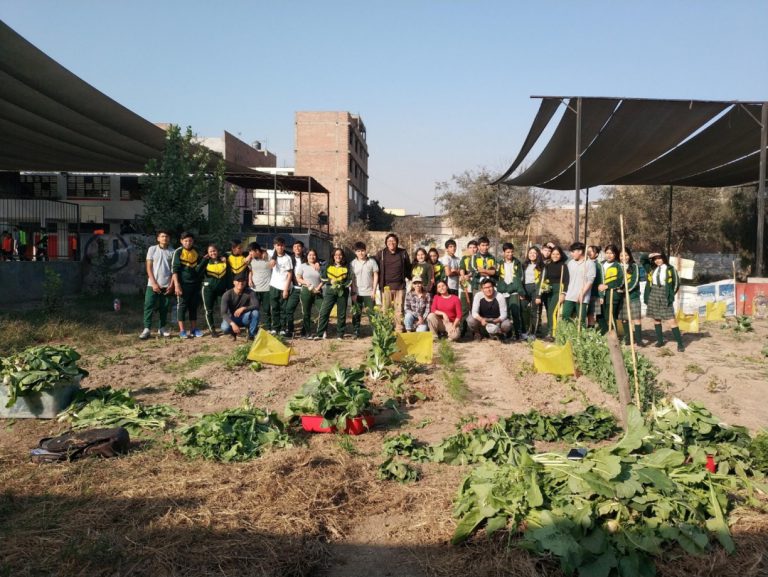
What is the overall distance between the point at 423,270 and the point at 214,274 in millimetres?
3399

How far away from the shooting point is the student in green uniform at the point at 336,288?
986 centimetres

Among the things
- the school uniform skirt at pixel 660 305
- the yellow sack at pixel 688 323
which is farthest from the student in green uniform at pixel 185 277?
the yellow sack at pixel 688 323

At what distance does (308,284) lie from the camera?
33.1 ft

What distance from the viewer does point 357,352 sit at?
29.5 feet

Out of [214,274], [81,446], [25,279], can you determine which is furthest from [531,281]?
[25,279]

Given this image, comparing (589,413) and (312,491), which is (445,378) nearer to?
(589,413)

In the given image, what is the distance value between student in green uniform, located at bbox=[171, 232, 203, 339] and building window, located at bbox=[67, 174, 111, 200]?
2266cm

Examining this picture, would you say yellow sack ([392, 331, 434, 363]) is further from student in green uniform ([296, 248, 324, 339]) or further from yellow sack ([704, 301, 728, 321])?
yellow sack ([704, 301, 728, 321])

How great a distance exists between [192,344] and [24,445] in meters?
4.47

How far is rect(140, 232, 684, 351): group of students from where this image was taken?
9.65 metres

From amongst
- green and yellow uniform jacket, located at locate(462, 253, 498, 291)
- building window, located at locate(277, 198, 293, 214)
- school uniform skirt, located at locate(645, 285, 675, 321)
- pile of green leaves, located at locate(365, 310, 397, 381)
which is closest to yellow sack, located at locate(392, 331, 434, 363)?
pile of green leaves, located at locate(365, 310, 397, 381)

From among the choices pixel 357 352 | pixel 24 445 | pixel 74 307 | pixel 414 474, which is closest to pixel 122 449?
pixel 24 445

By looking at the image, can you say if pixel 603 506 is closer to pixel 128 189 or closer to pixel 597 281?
pixel 597 281

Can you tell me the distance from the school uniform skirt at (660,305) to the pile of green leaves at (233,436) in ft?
23.7
